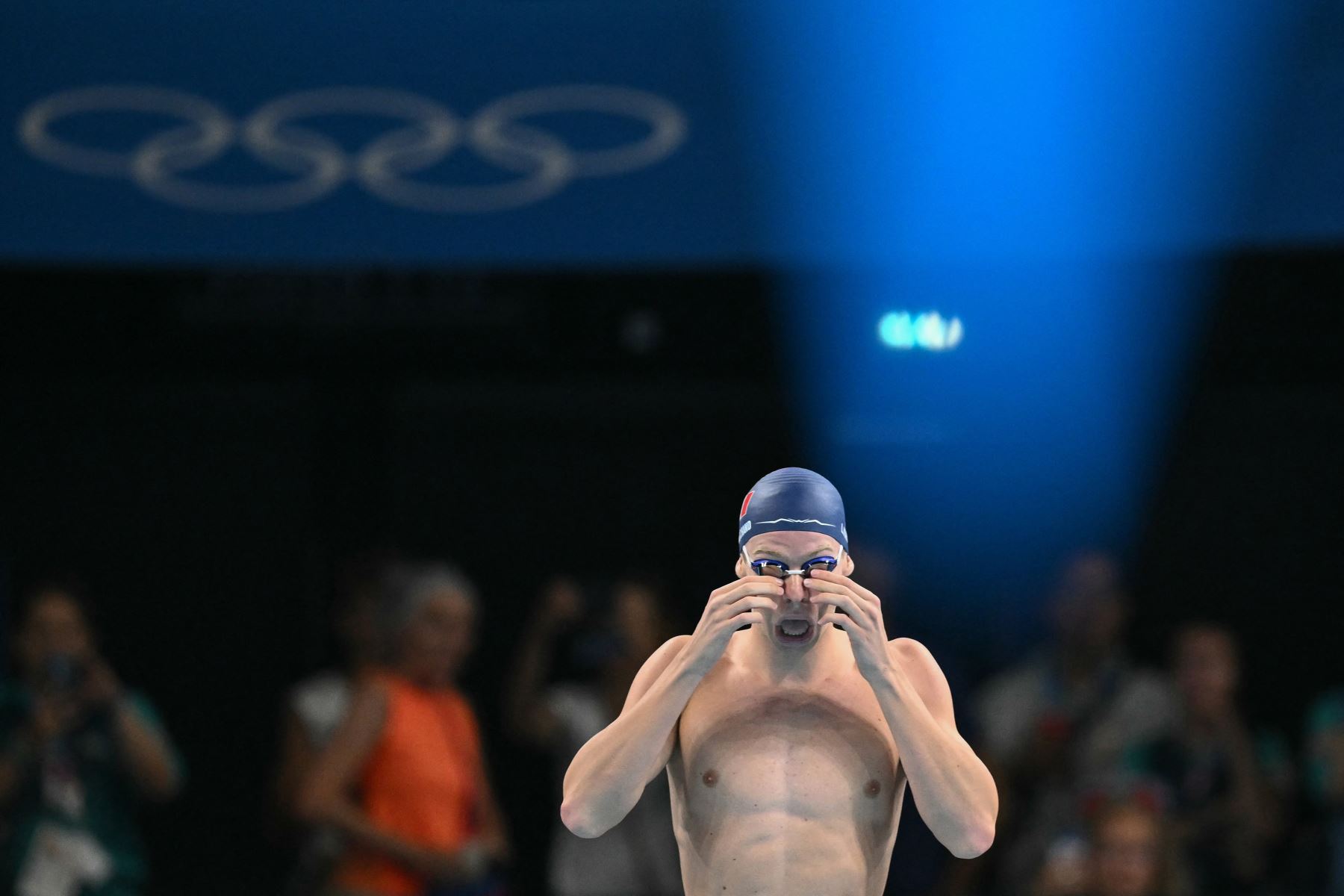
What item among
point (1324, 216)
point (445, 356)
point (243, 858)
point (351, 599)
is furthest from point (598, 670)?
point (1324, 216)

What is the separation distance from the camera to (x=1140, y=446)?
970 cm

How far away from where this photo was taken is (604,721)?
7.91 metres

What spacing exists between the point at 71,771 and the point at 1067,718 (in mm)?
3924

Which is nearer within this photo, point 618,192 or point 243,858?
point 618,192

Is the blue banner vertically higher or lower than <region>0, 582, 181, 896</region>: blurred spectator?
higher

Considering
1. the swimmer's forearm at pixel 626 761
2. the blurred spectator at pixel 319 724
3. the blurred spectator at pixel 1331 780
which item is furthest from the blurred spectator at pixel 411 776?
the blurred spectator at pixel 1331 780

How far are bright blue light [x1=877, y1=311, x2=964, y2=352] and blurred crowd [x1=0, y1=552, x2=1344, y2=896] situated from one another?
3.76ft

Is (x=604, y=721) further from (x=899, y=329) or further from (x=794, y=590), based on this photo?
(x=794, y=590)

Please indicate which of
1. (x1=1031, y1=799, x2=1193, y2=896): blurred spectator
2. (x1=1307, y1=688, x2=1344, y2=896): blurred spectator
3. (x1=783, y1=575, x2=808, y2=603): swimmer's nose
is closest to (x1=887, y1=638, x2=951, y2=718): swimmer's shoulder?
(x1=783, y1=575, x2=808, y2=603): swimmer's nose

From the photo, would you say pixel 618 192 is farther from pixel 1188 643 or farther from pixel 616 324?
pixel 1188 643

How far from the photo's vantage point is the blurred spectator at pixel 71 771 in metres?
6.66

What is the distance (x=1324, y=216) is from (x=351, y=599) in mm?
4438

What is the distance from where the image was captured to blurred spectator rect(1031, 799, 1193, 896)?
6879 millimetres

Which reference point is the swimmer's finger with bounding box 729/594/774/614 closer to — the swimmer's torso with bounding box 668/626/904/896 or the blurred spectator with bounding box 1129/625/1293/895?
the swimmer's torso with bounding box 668/626/904/896
